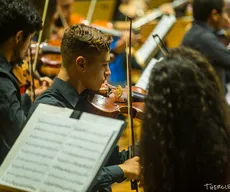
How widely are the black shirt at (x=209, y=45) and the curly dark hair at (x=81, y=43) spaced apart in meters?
1.39

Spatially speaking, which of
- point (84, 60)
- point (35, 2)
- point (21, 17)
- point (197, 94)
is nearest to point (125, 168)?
point (84, 60)

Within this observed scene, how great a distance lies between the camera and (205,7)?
3.54 m

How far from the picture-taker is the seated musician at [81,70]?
2.12 metres

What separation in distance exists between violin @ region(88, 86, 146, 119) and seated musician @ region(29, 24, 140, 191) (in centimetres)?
4

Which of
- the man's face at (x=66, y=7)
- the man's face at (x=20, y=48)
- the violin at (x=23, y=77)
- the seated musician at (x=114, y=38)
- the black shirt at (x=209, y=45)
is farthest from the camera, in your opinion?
the man's face at (x=66, y=7)

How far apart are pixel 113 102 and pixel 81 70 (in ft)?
0.81

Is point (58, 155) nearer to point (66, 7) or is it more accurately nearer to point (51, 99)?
point (51, 99)

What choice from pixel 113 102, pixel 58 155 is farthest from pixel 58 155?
pixel 113 102

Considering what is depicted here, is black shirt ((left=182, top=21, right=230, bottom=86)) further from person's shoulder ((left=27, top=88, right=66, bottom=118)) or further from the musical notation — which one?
the musical notation

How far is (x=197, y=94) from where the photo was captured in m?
1.27

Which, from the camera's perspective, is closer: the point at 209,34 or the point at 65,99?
the point at 65,99

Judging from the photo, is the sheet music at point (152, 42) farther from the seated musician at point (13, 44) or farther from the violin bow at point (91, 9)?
the violin bow at point (91, 9)

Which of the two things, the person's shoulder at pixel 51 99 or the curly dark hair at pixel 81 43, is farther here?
the curly dark hair at pixel 81 43

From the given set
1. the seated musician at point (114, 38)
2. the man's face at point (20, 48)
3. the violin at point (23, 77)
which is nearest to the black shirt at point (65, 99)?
the man's face at point (20, 48)
